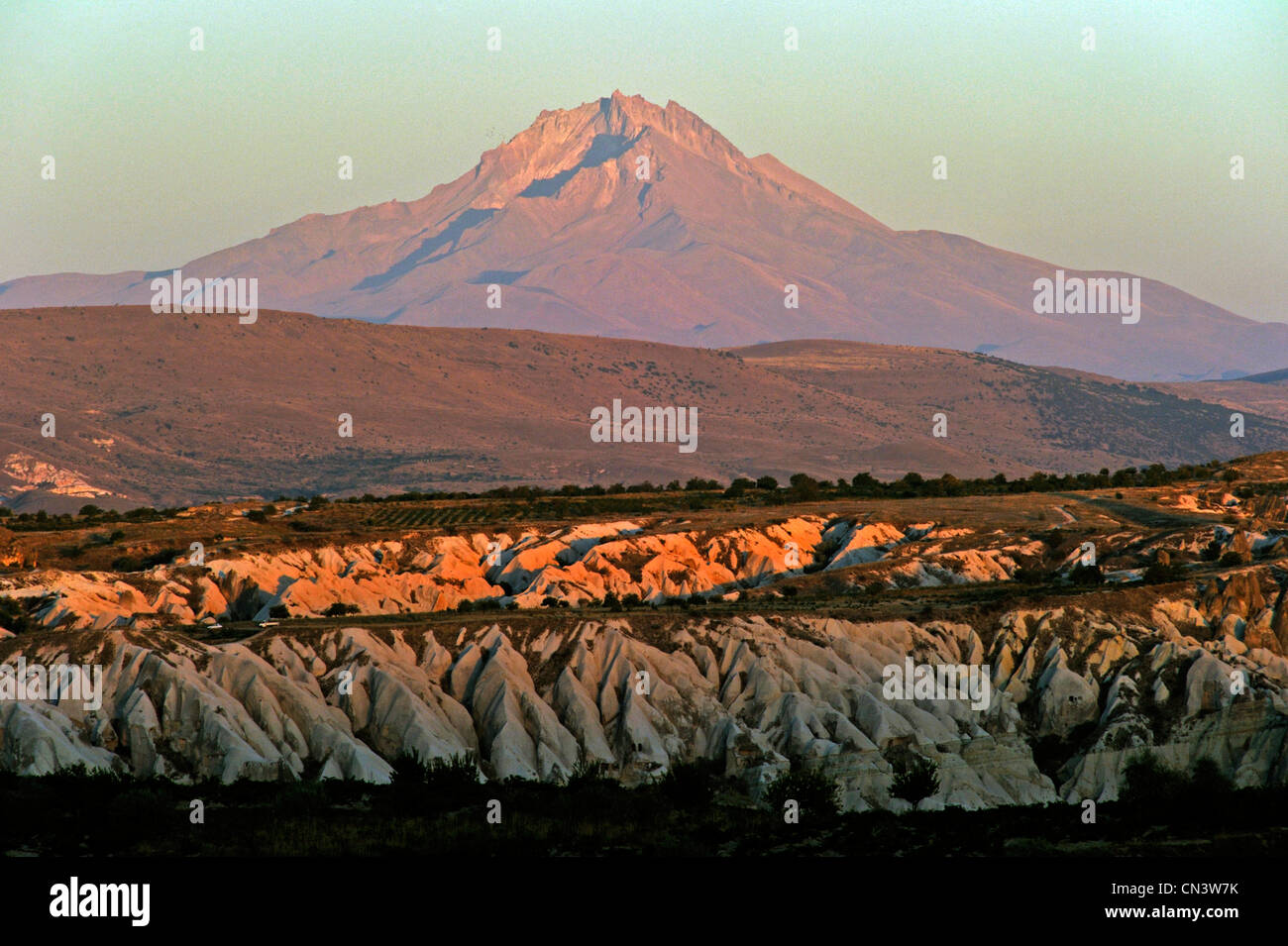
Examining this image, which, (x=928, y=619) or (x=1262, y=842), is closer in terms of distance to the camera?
(x=1262, y=842)

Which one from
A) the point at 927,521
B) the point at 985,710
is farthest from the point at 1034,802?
the point at 927,521

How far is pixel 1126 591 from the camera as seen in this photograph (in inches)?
3841

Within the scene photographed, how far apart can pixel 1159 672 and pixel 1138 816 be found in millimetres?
27167

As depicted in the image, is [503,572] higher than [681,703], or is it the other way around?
[503,572]

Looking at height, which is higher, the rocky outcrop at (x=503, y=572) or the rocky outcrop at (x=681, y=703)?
the rocky outcrop at (x=503, y=572)

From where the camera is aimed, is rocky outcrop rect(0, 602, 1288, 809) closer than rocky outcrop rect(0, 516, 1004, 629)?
Yes

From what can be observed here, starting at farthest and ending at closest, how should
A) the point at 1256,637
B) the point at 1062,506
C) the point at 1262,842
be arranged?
the point at 1062,506, the point at 1256,637, the point at 1262,842

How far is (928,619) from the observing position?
94375 millimetres

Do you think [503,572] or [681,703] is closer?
[681,703]

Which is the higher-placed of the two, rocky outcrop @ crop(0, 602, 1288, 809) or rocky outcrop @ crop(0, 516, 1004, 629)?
rocky outcrop @ crop(0, 516, 1004, 629)

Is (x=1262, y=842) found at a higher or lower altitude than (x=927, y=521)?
lower

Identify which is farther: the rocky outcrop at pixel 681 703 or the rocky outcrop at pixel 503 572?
the rocky outcrop at pixel 503 572
